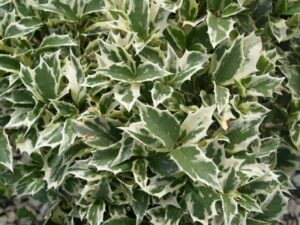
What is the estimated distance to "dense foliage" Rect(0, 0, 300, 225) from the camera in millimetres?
1670

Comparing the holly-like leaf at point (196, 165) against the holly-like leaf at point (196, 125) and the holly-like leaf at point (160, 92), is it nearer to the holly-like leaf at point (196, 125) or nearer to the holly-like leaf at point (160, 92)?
the holly-like leaf at point (196, 125)

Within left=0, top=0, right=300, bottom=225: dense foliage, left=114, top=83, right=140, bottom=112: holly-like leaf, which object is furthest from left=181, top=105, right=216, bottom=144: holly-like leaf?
left=114, top=83, right=140, bottom=112: holly-like leaf

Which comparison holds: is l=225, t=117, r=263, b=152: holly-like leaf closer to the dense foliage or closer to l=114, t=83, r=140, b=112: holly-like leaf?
the dense foliage

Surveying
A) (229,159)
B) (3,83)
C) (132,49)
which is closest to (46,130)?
(3,83)

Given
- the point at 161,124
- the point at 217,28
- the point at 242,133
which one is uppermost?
the point at 217,28

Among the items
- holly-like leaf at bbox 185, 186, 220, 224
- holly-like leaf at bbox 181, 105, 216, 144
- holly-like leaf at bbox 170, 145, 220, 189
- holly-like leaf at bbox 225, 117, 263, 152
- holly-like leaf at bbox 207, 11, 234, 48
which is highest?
holly-like leaf at bbox 207, 11, 234, 48

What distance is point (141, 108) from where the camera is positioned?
1573 mm

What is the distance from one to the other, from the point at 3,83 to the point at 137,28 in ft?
1.62

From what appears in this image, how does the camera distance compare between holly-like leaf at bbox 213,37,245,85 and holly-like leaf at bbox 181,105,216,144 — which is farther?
holly-like leaf at bbox 213,37,245,85

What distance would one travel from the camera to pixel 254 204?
176 cm

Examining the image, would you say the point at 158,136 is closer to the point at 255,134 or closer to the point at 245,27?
the point at 255,134

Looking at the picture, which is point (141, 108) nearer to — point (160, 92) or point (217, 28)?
point (160, 92)

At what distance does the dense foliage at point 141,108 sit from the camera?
1670mm

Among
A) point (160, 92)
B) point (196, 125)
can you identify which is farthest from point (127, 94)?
point (196, 125)
